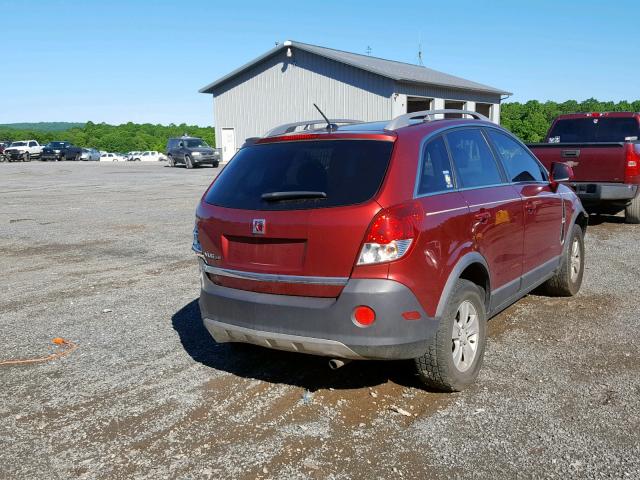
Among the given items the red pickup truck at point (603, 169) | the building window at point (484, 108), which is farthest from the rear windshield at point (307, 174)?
the building window at point (484, 108)

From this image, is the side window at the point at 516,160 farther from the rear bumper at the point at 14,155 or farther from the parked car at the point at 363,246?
the rear bumper at the point at 14,155

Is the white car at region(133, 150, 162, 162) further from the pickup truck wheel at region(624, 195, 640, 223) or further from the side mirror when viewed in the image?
the side mirror

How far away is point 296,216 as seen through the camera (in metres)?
3.56

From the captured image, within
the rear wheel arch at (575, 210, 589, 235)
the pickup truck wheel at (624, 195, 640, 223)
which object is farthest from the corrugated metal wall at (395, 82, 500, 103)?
the rear wheel arch at (575, 210, 589, 235)

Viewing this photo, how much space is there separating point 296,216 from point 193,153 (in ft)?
115

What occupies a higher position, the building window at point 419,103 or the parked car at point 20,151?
the building window at point 419,103

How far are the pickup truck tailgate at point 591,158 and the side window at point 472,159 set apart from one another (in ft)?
20.0

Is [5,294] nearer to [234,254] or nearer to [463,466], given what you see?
[234,254]

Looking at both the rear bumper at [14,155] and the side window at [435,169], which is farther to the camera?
the rear bumper at [14,155]

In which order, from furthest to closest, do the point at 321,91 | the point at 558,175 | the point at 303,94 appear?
1. the point at 303,94
2. the point at 321,91
3. the point at 558,175

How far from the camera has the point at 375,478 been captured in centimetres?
298

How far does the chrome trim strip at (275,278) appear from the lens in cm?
344

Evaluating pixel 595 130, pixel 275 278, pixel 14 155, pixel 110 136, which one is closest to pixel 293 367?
pixel 275 278

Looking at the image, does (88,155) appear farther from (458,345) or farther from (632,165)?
(458,345)
